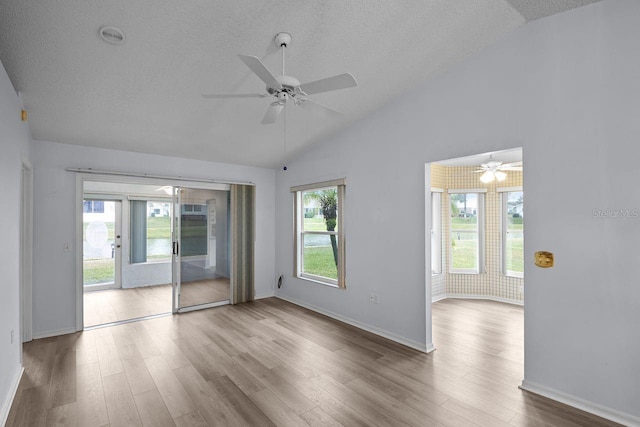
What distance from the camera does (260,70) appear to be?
6.36 ft

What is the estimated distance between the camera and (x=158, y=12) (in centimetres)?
210

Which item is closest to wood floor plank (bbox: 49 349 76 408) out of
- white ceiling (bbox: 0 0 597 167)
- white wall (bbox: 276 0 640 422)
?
white ceiling (bbox: 0 0 597 167)

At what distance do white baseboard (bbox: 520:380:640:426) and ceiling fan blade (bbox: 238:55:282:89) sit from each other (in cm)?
311

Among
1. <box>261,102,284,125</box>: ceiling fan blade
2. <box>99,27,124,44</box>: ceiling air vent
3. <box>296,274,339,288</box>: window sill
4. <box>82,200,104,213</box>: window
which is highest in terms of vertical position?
<box>99,27,124,44</box>: ceiling air vent

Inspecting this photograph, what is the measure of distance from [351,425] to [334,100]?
3.06 m

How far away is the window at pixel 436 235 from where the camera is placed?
18.5ft

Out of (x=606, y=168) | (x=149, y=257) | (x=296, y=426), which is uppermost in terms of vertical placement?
(x=606, y=168)

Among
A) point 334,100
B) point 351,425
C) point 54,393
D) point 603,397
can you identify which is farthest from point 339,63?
point 54,393

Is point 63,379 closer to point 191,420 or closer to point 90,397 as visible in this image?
point 90,397

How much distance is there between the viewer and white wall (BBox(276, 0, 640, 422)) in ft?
7.35

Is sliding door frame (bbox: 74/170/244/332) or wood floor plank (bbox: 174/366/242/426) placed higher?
sliding door frame (bbox: 74/170/244/332)

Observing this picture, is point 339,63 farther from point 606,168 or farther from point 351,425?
point 351,425

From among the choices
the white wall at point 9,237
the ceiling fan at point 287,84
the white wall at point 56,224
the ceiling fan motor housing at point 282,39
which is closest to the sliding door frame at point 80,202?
Answer: the white wall at point 56,224

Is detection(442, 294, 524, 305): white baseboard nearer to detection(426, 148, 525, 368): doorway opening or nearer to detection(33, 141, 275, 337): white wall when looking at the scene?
detection(426, 148, 525, 368): doorway opening
